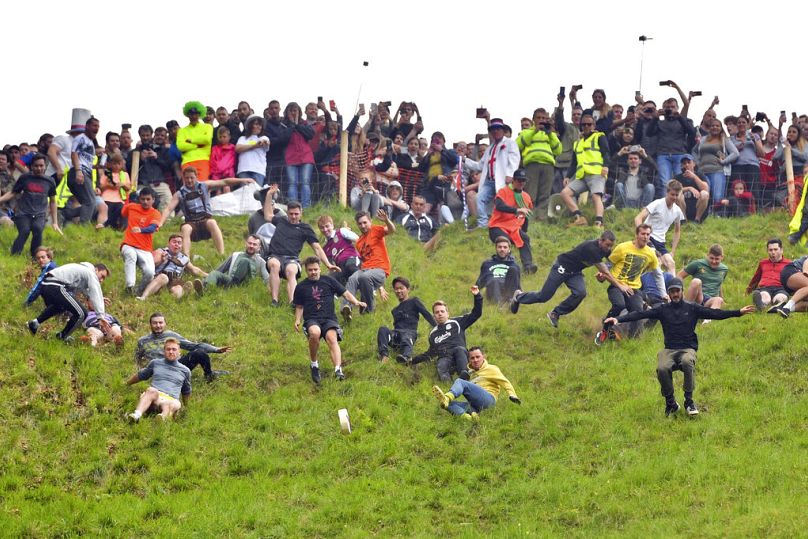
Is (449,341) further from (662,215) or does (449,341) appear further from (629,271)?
(662,215)

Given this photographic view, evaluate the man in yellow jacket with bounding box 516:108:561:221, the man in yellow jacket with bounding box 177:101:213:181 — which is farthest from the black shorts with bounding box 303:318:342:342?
the man in yellow jacket with bounding box 516:108:561:221

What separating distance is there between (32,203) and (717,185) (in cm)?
1391

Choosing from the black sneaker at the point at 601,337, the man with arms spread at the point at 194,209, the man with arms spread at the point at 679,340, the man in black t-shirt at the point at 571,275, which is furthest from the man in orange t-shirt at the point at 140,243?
the man with arms spread at the point at 679,340

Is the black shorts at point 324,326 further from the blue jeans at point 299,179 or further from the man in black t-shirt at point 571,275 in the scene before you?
the blue jeans at point 299,179

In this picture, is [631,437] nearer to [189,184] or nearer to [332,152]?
[189,184]

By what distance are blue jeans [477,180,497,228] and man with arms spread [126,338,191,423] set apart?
9561 mm

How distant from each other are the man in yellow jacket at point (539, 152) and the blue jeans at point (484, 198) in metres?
1.01

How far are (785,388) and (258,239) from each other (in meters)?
9.62

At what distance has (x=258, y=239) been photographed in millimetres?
24656

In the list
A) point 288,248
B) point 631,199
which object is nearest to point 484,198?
point 631,199

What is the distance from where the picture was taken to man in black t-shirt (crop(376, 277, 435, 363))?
21906mm

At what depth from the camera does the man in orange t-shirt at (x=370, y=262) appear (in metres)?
24.0

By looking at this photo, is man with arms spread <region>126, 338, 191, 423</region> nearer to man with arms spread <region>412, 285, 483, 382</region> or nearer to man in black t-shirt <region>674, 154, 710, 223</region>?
man with arms spread <region>412, 285, 483, 382</region>

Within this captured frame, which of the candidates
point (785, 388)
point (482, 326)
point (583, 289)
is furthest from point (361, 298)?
point (785, 388)
